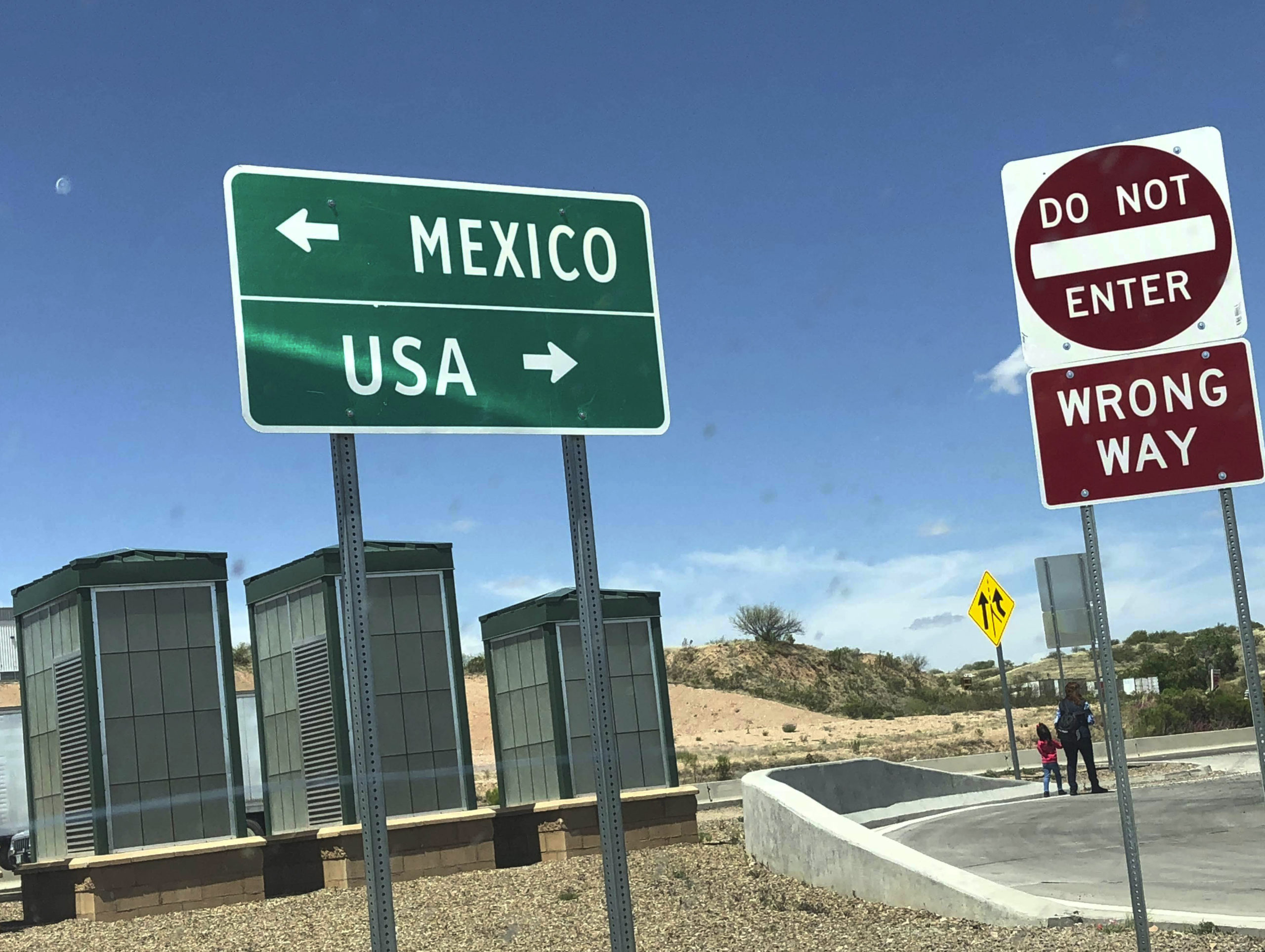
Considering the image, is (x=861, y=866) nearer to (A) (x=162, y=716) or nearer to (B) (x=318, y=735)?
(B) (x=318, y=735)

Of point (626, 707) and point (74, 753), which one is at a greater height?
point (74, 753)

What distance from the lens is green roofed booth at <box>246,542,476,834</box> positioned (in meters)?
15.8

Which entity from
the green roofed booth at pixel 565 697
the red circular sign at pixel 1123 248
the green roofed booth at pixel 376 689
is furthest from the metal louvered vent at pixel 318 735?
the red circular sign at pixel 1123 248

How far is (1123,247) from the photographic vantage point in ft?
19.9

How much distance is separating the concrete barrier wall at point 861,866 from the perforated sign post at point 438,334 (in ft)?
17.2

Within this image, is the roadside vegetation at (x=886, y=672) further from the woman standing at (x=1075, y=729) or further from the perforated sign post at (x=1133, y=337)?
the perforated sign post at (x=1133, y=337)

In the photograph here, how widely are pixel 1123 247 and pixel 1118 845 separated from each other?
29.6 ft

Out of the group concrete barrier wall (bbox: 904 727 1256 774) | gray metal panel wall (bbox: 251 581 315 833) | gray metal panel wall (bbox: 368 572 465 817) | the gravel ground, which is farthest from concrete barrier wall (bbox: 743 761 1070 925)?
concrete barrier wall (bbox: 904 727 1256 774)

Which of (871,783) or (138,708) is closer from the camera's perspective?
(138,708)

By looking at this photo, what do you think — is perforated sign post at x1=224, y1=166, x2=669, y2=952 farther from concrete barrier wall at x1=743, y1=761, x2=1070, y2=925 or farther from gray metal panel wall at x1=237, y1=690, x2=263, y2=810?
gray metal panel wall at x1=237, y1=690, x2=263, y2=810

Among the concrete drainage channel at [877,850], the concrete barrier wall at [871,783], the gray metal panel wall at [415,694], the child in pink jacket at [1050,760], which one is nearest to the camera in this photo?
the concrete drainage channel at [877,850]

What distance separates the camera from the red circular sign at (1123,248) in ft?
19.5

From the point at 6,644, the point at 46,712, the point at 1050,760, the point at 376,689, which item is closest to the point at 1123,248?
the point at 376,689

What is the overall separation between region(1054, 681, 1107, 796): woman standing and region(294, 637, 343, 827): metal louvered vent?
10.4 meters
